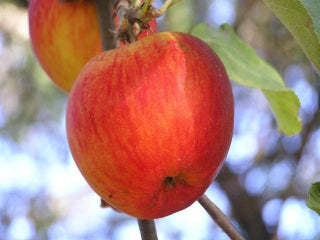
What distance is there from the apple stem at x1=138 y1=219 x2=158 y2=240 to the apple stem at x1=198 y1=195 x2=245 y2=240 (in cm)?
6

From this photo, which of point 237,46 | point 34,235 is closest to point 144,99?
point 237,46

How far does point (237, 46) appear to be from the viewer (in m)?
0.98

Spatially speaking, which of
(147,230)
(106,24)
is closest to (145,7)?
(106,24)

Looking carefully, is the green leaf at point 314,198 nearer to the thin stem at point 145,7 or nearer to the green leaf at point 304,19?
the green leaf at point 304,19

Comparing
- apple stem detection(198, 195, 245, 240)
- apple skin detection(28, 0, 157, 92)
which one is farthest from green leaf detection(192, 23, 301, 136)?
apple stem detection(198, 195, 245, 240)

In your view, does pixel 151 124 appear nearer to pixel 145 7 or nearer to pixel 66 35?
pixel 145 7

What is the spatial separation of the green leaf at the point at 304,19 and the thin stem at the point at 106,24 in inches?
8.7

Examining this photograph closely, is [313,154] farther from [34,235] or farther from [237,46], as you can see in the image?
[237,46]

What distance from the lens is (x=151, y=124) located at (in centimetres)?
58

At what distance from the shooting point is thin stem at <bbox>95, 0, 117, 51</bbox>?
73 centimetres

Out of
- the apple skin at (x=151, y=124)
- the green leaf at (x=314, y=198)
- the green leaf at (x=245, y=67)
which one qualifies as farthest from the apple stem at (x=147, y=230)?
the green leaf at (x=245, y=67)

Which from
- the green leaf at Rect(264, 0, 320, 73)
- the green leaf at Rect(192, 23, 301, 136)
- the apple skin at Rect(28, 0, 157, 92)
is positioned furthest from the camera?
the green leaf at Rect(192, 23, 301, 136)

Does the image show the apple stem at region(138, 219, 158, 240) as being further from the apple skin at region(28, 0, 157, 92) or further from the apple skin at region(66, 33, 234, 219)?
the apple skin at region(28, 0, 157, 92)

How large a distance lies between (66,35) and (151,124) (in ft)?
0.96
